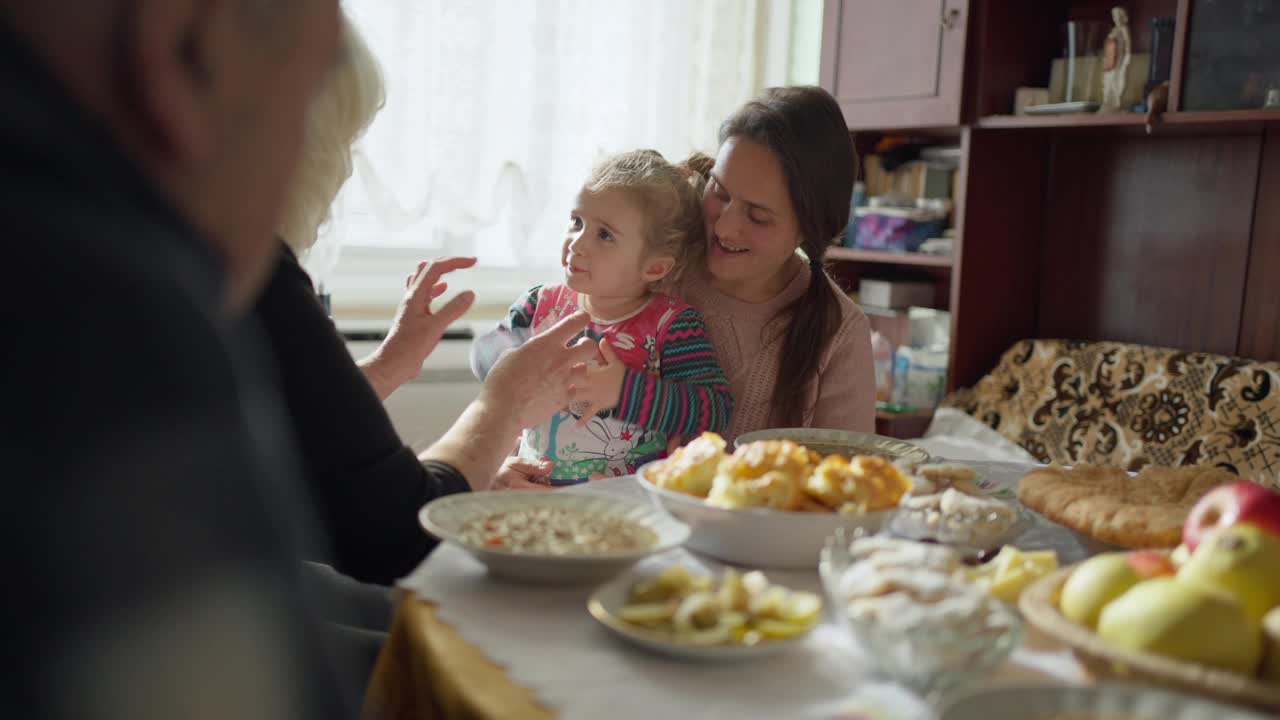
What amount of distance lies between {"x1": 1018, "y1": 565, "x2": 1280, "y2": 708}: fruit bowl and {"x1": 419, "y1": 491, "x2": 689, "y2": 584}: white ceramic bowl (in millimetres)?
329

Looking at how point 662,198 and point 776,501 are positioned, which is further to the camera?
point 662,198

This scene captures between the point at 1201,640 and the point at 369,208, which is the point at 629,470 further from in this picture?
the point at 369,208

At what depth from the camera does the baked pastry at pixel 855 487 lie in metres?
1.02

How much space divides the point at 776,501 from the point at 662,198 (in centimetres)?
105

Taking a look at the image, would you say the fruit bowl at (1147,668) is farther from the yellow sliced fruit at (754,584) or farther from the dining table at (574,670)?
the yellow sliced fruit at (754,584)

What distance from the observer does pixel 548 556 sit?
0.92 meters

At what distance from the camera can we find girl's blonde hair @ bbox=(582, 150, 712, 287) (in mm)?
1949

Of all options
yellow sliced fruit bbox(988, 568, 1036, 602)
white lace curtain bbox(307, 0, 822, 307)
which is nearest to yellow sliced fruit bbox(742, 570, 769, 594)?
yellow sliced fruit bbox(988, 568, 1036, 602)

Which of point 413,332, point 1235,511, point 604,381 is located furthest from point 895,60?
point 1235,511

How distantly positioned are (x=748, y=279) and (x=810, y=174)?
0.23m

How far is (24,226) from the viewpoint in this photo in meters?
0.41

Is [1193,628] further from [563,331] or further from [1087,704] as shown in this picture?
[563,331]

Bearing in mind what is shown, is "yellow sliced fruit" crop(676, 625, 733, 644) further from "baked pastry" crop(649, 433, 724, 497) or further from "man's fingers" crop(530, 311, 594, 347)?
"man's fingers" crop(530, 311, 594, 347)

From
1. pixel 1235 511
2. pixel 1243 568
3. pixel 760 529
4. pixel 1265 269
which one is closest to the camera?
pixel 1243 568
